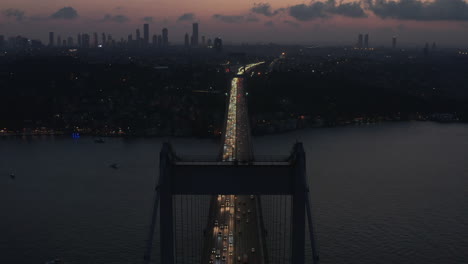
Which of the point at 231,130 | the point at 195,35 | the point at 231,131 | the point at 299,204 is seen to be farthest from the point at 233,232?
the point at 195,35

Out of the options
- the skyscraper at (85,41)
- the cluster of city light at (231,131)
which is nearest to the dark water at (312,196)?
the cluster of city light at (231,131)

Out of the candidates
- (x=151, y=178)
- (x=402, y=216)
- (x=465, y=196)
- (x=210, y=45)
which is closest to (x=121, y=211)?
(x=151, y=178)

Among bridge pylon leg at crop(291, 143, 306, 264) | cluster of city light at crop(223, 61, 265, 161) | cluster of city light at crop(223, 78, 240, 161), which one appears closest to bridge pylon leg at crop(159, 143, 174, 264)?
bridge pylon leg at crop(291, 143, 306, 264)

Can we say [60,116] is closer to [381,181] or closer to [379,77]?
[381,181]

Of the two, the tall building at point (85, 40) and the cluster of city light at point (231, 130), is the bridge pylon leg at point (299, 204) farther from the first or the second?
the tall building at point (85, 40)

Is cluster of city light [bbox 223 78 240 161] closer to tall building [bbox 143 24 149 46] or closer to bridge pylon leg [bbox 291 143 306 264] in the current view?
bridge pylon leg [bbox 291 143 306 264]

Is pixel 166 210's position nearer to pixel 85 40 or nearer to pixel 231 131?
pixel 231 131
